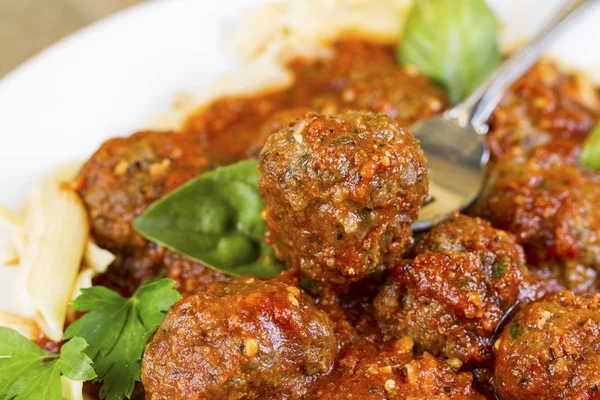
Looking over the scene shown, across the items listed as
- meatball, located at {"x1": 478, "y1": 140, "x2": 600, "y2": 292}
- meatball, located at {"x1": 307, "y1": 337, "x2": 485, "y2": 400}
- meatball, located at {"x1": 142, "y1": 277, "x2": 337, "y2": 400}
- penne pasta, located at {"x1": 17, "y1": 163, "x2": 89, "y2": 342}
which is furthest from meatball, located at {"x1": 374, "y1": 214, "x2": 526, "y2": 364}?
penne pasta, located at {"x1": 17, "y1": 163, "x2": 89, "y2": 342}

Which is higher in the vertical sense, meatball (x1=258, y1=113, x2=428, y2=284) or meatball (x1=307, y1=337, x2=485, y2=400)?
meatball (x1=258, y1=113, x2=428, y2=284)

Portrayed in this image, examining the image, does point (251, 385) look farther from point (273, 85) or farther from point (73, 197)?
point (273, 85)

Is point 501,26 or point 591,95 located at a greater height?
point 501,26

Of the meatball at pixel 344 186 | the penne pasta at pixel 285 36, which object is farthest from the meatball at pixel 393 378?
the penne pasta at pixel 285 36

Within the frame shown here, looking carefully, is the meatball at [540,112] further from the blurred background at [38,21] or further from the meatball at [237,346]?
the blurred background at [38,21]

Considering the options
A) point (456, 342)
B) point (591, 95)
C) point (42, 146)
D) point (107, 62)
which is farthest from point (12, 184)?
point (591, 95)

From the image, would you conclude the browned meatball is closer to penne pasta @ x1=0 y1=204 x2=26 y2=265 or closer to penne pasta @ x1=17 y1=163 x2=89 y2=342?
penne pasta @ x1=17 y1=163 x2=89 y2=342

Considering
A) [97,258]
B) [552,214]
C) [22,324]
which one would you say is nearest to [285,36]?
[97,258]
